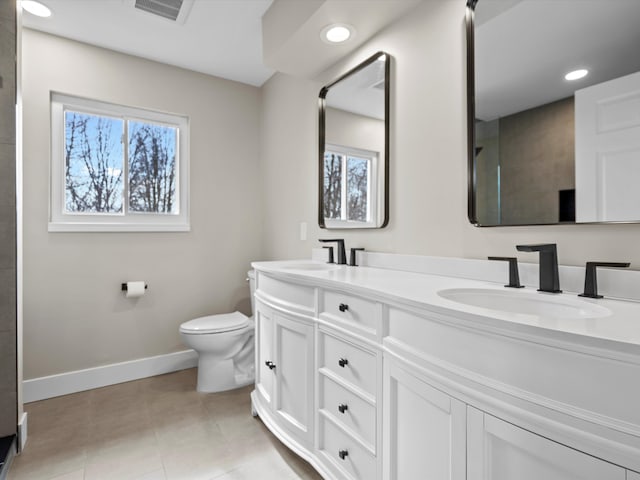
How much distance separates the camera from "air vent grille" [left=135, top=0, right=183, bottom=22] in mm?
1917

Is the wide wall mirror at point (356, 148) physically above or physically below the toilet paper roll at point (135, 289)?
above

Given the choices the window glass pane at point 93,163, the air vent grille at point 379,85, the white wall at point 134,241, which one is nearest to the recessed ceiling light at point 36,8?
the white wall at point 134,241

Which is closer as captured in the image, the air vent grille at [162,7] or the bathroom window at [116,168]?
the air vent grille at [162,7]

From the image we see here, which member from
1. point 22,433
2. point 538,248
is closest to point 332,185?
point 538,248

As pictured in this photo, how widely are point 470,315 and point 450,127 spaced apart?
95 centimetres

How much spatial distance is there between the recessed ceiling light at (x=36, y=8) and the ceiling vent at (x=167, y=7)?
0.54 meters

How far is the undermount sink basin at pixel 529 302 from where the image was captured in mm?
886

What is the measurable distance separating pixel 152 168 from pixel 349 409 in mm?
2394

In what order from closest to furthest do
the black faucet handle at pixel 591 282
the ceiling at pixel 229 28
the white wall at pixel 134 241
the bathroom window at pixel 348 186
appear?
the black faucet handle at pixel 591 282, the ceiling at pixel 229 28, the bathroom window at pixel 348 186, the white wall at pixel 134 241

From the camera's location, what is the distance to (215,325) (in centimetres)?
225

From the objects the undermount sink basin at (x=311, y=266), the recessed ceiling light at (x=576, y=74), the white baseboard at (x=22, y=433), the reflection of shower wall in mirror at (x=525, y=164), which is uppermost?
the recessed ceiling light at (x=576, y=74)

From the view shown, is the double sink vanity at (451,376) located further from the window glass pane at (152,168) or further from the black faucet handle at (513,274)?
the window glass pane at (152,168)

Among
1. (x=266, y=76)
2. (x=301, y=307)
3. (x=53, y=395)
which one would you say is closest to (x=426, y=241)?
(x=301, y=307)

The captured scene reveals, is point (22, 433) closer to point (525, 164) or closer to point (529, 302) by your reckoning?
point (529, 302)
